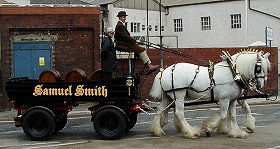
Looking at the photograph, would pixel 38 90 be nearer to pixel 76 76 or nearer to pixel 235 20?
pixel 76 76

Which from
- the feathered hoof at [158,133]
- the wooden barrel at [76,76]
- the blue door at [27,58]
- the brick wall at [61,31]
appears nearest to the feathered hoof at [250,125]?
the feathered hoof at [158,133]

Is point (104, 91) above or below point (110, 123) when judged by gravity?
above

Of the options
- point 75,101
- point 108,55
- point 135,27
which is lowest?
point 75,101

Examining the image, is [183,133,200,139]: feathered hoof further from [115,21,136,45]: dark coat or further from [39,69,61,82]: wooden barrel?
[39,69,61,82]: wooden barrel

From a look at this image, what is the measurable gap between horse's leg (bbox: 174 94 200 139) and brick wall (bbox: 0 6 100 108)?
366 inches

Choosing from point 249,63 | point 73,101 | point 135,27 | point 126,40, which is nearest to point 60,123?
point 73,101

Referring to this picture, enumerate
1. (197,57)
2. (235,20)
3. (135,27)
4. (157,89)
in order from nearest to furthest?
(157,89), (197,57), (235,20), (135,27)

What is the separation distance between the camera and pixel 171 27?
44.2 metres

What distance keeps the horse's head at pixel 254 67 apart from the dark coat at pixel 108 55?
2862 mm

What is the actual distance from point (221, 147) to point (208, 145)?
346 millimetres

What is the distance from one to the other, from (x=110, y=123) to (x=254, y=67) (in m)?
3.45

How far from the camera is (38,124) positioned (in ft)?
39.0

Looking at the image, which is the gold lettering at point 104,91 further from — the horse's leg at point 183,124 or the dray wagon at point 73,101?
the horse's leg at point 183,124

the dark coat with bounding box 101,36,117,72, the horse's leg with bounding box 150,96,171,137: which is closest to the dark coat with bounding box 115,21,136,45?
the dark coat with bounding box 101,36,117,72
